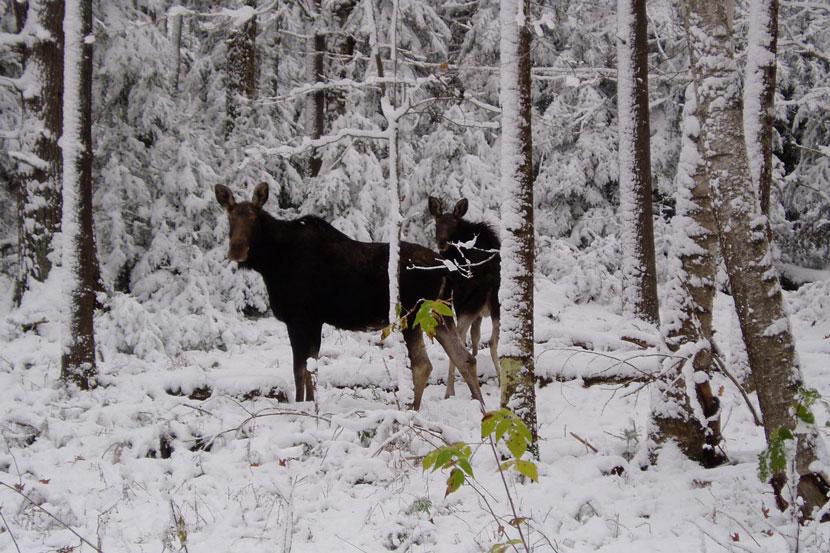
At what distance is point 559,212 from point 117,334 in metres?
11.9

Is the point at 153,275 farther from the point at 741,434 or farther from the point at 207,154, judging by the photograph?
the point at 741,434

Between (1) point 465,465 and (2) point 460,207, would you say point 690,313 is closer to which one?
(1) point 465,465

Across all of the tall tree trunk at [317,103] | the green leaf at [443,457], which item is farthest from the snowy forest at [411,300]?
the tall tree trunk at [317,103]

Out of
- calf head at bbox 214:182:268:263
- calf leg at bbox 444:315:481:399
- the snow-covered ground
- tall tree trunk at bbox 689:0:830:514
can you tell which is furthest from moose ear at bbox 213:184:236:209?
tall tree trunk at bbox 689:0:830:514

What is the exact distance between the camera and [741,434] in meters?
6.39

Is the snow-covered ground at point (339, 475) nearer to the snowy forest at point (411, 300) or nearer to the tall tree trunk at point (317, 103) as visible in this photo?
the snowy forest at point (411, 300)

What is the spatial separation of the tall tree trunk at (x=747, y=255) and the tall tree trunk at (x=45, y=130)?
10.1 meters

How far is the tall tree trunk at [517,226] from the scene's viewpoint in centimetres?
550

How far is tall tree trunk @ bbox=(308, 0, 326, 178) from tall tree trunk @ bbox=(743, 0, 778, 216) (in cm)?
1028

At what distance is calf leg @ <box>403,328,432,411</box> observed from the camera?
25.3ft

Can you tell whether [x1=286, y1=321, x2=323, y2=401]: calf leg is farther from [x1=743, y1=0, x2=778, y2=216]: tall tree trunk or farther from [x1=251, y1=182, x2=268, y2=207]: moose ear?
[x1=743, y1=0, x2=778, y2=216]: tall tree trunk

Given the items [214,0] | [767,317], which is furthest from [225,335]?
[214,0]

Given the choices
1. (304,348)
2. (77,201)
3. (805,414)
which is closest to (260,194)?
(304,348)

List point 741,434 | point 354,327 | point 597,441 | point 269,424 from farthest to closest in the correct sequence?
point 354,327 < point 269,424 < point 741,434 < point 597,441
